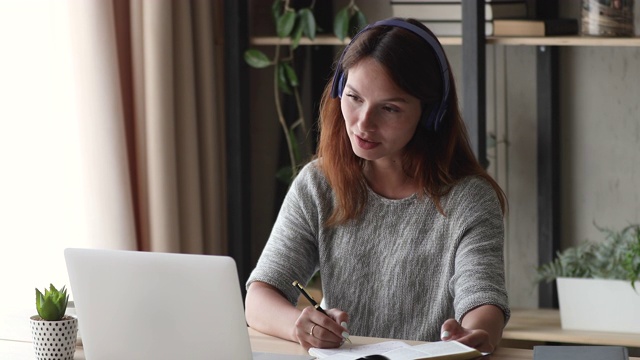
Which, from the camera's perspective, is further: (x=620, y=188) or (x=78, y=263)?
(x=620, y=188)

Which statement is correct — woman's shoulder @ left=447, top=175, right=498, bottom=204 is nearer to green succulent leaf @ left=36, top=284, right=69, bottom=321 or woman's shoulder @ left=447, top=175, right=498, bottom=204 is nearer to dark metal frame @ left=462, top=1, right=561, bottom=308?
green succulent leaf @ left=36, top=284, right=69, bottom=321

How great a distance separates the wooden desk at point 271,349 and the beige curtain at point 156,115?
83 centimetres

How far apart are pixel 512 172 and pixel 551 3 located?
50cm

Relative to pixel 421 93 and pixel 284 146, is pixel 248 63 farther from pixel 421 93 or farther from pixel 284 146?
pixel 421 93

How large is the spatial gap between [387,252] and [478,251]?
0.19 meters

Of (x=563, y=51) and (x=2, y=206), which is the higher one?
(x=563, y=51)

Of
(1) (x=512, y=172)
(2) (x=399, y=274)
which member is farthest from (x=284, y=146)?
(2) (x=399, y=274)

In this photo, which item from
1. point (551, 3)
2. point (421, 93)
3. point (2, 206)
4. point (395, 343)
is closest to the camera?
point (395, 343)

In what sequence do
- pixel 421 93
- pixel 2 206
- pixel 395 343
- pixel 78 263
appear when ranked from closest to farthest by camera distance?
pixel 78 263 < pixel 395 343 < pixel 421 93 < pixel 2 206

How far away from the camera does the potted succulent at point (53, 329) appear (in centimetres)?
164

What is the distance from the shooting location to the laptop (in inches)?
57.7

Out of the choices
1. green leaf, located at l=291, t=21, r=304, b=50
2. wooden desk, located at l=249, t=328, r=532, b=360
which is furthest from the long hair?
green leaf, located at l=291, t=21, r=304, b=50

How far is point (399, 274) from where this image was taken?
76.7 inches

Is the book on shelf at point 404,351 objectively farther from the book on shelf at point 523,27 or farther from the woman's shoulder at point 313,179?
the book on shelf at point 523,27
